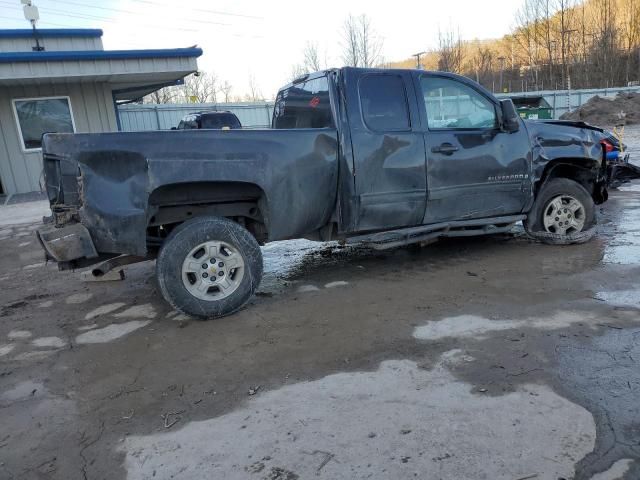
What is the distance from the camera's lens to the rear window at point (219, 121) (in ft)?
49.1

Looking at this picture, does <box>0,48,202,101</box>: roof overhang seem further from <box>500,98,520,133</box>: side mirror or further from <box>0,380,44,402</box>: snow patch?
<box>0,380,44,402</box>: snow patch

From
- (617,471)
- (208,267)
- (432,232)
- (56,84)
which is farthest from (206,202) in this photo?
(56,84)

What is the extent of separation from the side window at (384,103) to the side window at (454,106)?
27 cm

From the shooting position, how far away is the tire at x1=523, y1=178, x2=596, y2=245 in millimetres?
5918

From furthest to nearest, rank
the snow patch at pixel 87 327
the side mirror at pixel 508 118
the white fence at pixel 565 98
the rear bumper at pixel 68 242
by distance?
the white fence at pixel 565 98
the side mirror at pixel 508 118
the snow patch at pixel 87 327
the rear bumper at pixel 68 242

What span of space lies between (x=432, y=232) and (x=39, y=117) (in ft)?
40.1

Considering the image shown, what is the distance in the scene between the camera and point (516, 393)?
294cm

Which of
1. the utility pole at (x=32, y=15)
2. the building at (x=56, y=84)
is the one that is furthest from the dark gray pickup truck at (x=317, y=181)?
the utility pole at (x=32, y=15)

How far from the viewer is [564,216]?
238 inches

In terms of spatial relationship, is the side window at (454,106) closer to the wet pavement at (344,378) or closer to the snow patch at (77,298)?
the wet pavement at (344,378)

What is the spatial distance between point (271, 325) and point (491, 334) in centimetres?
173

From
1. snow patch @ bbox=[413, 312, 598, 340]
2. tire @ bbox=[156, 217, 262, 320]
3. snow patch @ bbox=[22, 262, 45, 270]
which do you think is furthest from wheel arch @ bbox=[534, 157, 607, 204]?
snow patch @ bbox=[22, 262, 45, 270]

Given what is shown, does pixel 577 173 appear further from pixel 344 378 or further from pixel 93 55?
pixel 93 55

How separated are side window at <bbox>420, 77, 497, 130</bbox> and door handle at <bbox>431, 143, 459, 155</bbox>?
0.19 m
